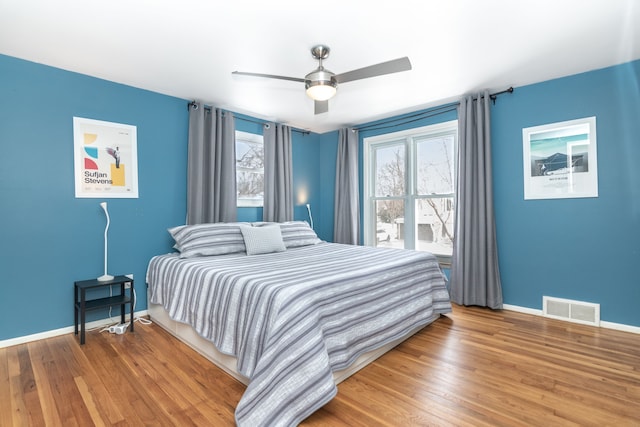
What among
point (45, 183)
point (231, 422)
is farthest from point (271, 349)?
point (45, 183)

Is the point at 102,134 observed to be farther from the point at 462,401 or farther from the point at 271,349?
the point at 462,401

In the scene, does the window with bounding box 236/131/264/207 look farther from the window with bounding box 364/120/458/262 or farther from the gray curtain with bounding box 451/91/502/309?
the gray curtain with bounding box 451/91/502/309

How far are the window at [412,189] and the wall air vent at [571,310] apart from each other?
44.3 inches

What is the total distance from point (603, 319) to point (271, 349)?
319cm

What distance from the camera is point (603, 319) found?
2.86 m

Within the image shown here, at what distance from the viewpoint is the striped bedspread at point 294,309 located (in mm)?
1586

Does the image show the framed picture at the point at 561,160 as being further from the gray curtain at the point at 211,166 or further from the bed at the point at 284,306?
the gray curtain at the point at 211,166

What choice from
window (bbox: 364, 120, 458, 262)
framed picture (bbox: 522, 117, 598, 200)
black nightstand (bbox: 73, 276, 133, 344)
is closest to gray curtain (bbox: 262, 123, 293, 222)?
window (bbox: 364, 120, 458, 262)

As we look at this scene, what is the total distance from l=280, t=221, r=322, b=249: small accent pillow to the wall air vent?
2.59 metres

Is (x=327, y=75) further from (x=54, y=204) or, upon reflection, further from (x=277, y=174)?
(x=54, y=204)

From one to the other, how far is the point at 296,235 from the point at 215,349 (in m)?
1.78

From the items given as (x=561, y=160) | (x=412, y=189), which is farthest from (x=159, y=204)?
(x=561, y=160)

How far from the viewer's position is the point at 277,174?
443cm

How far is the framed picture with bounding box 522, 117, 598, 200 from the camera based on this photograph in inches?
115
